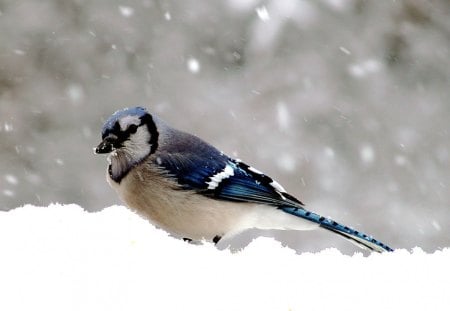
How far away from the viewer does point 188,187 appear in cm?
395

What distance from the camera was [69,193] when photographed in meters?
7.59

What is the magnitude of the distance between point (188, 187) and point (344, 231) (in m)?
0.74

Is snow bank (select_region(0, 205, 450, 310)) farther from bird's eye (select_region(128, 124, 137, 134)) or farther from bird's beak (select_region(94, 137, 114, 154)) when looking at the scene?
bird's eye (select_region(128, 124, 137, 134))

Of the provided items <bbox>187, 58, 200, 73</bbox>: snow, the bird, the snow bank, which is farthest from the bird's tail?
<bbox>187, 58, 200, 73</bbox>: snow

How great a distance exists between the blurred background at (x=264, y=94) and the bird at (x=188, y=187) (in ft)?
10.5

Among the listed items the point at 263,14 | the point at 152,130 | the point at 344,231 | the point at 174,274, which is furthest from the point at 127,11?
the point at 174,274

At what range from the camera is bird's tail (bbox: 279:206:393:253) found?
3756mm

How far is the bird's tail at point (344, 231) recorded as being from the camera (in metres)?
3.76

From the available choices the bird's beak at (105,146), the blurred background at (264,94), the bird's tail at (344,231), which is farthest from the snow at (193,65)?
the bird's beak at (105,146)

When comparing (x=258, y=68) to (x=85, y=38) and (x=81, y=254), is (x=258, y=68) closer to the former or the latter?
(x=85, y=38)

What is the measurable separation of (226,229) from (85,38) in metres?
4.53

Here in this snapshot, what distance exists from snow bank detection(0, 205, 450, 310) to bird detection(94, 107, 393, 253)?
1.13 metres

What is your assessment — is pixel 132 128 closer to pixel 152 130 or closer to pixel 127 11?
pixel 152 130

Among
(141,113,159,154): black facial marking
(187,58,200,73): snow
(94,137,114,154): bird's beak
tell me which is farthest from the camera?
(187,58,200,73): snow
